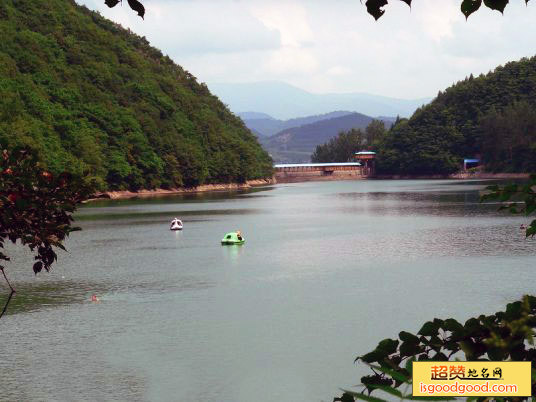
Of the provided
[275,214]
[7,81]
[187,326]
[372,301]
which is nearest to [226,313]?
[187,326]

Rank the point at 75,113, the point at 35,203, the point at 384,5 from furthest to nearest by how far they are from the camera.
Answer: the point at 75,113 → the point at 35,203 → the point at 384,5

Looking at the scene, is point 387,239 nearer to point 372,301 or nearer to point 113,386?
point 372,301

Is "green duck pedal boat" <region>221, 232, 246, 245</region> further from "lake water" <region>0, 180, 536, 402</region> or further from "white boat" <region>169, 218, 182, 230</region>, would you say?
"white boat" <region>169, 218, 182, 230</region>

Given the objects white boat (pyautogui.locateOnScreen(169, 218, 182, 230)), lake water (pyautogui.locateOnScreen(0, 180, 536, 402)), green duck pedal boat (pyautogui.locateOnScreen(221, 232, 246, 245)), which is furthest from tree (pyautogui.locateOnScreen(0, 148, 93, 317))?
white boat (pyautogui.locateOnScreen(169, 218, 182, 230))

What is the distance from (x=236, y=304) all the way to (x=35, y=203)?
34560 millimetres

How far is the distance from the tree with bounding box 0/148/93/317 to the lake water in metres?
17.5

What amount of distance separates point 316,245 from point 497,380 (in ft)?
228

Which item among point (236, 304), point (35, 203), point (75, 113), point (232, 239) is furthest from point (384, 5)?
point (75, 113)

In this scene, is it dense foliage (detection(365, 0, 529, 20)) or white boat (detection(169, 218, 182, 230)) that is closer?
dense foliage (detection(365, 0, 529, 20))

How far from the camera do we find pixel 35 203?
940 cm

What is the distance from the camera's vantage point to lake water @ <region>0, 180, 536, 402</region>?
28094 millimetres

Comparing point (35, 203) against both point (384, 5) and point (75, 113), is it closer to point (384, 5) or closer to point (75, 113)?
point (384, 5)

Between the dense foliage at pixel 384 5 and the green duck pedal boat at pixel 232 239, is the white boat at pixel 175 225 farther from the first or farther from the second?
the dense foliage at pixel 384 5

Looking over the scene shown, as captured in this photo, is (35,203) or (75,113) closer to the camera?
(35,203)
